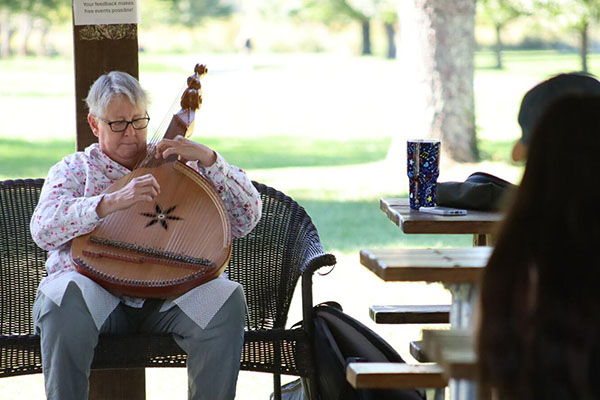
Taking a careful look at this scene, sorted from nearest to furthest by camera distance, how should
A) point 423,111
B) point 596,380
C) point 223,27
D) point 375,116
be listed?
point 596,380, point 423,111, point 375,116, point 223,27

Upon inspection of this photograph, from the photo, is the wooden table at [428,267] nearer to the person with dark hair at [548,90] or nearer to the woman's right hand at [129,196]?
the person with dark hair at [548,90]

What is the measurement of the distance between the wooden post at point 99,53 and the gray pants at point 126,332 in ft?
2.63

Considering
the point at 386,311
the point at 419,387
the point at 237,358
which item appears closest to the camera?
the point at 419,387

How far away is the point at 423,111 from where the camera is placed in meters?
10.2

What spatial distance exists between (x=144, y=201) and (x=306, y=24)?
3434cm

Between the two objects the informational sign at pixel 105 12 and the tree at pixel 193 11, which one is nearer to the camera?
the informational sign at pixel 105 12

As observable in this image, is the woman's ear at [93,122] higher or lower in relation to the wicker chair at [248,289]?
higher

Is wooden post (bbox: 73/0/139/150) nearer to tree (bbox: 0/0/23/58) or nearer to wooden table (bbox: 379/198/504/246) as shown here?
wooden table (bbox: 379/198/504/246)

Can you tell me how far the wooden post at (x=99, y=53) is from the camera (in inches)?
127

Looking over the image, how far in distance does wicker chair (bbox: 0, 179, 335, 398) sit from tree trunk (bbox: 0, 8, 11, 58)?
29593 mm

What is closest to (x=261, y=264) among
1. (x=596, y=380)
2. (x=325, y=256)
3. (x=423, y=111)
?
(x=325, y=256)

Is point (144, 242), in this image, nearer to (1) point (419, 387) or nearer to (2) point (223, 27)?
(1) point (419, 387)

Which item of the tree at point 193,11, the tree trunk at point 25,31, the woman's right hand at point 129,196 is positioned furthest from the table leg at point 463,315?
the tree trunk at point 25,31

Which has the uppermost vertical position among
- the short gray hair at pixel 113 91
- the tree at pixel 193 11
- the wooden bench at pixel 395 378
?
the tree at pixel 193 11
